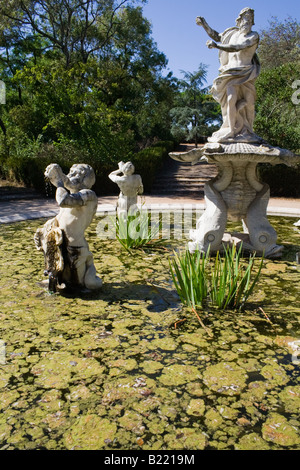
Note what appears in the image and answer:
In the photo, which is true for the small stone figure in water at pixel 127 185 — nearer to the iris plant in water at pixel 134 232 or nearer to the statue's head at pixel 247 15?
the iris plant in water at pixel 134 232

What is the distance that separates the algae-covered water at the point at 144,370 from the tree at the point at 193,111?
898 inches

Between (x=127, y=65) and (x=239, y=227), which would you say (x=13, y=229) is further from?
(x=127, y=65)

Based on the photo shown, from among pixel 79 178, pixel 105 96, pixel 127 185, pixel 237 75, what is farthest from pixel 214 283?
pixel 105 96

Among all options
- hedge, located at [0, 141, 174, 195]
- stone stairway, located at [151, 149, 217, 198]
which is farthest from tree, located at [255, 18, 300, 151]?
hedge, located at [0, 141, 174, 195]

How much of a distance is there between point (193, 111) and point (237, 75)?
815 inches

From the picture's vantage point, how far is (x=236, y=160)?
5133 millimetres

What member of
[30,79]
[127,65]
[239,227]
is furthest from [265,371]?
[127,65]

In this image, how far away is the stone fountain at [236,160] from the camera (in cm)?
524

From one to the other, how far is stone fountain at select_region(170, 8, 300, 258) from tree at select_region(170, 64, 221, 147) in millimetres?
20564

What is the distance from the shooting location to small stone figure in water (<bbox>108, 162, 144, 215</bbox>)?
6109 mm

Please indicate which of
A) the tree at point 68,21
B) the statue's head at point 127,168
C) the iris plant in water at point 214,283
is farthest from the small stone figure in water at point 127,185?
the tree at point 68,21

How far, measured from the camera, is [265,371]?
2678mm

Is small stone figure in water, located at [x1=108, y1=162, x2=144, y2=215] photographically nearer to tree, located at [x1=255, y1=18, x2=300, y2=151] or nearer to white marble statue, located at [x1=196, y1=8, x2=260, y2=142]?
white marble statue, located at [x1=196, y1=8, x2=260, y2=142]
